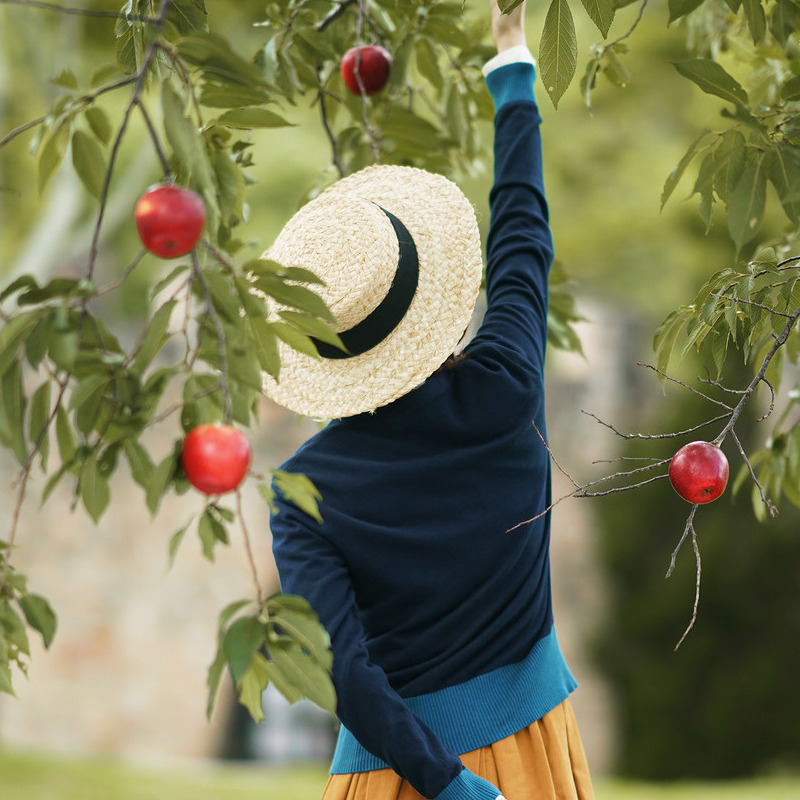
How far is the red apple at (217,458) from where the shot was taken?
0.72 metres

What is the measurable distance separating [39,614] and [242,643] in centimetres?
31

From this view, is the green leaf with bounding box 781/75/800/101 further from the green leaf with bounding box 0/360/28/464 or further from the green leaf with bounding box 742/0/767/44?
the green leaf with bounding box 0/360/28/464

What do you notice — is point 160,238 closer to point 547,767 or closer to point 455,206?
point 455,206

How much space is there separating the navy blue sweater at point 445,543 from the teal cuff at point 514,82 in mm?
331

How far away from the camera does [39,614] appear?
2.97ft

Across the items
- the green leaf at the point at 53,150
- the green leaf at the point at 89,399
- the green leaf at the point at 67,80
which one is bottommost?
the green leaf at the point at 89,399

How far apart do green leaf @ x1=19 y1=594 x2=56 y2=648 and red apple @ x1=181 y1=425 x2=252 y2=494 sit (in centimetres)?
28

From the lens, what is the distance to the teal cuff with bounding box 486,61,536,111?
4.39 ft

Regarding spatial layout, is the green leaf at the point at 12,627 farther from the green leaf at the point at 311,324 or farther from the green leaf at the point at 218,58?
the green leaf at the point at 218,58

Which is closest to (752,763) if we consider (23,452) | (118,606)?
(118,606)

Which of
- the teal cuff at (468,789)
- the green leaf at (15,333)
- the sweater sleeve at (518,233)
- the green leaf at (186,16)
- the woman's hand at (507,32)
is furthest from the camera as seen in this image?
the woman's hand at (507,32)

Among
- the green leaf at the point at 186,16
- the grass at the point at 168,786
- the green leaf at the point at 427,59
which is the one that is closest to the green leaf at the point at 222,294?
the green leaf at the point at 186,16

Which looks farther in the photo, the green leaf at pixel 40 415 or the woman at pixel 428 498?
the woman at pixel 428 498

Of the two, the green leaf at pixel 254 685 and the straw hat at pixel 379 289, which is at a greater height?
the straw hat at pixel 379 289
